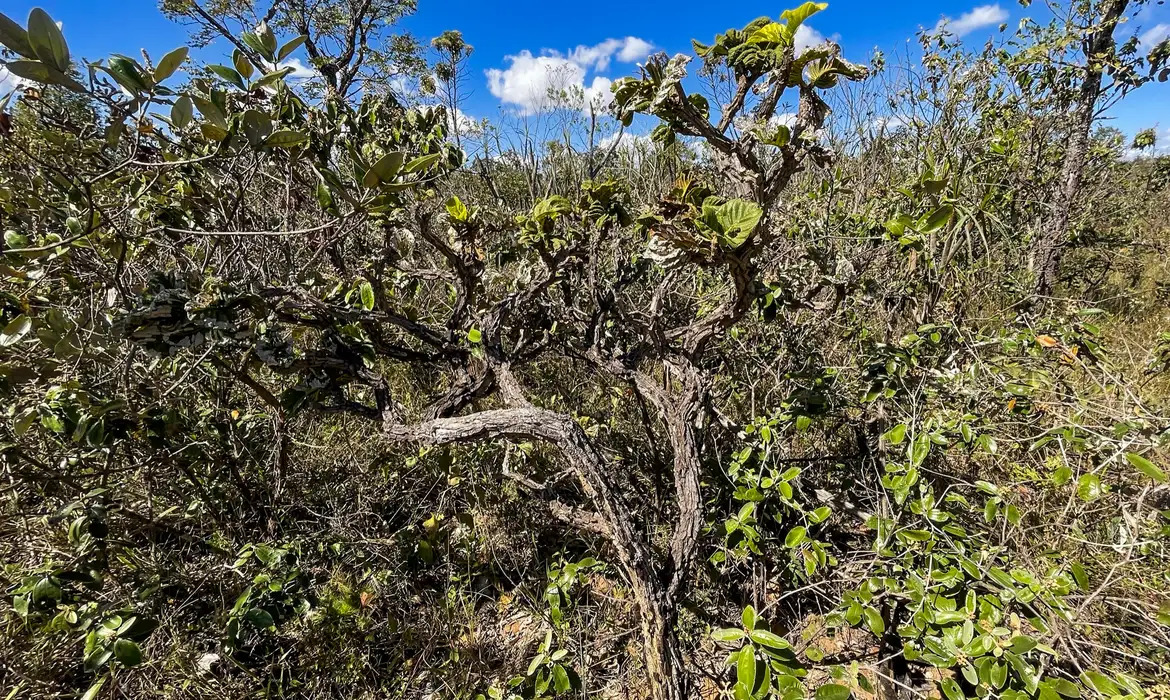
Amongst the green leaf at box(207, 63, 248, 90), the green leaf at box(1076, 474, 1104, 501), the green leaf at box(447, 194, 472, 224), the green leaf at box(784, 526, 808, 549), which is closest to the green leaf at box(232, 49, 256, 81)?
the green leaf at box(207, 63, 248, 90)

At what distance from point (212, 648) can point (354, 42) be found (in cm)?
1004

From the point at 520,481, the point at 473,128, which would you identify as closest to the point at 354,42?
the point at 473,128

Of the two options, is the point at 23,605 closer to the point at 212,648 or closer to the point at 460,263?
the point at 212,648

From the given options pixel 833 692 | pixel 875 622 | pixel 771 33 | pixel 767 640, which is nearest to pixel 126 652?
pixel 767 640

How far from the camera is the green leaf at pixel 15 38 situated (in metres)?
0.70

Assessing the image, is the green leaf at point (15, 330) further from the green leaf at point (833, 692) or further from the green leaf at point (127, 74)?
the green leaf at point (833, 692)

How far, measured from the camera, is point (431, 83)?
506cm

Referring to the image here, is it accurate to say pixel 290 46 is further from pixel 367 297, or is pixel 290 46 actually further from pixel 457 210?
pixel 367 297

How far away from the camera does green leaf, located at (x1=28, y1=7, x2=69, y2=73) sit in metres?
0.73

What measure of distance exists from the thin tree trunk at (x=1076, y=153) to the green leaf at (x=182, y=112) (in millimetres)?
4156

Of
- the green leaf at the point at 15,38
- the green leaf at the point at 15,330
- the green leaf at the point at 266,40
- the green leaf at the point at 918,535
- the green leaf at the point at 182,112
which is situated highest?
the green leaf at the point at 266,40

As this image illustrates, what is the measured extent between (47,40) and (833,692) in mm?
1697

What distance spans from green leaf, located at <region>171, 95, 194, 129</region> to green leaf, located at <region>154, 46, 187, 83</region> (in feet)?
0.13

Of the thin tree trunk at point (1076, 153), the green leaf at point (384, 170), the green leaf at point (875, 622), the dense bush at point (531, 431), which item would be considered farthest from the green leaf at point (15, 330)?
the thin tree trunk at point (1076, 153)
